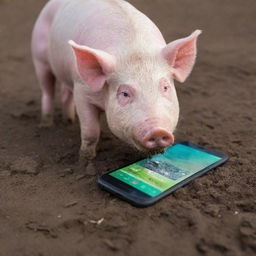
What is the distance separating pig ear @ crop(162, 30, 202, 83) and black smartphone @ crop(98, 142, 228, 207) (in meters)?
0.58

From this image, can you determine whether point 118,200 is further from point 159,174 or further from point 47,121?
point 47,121

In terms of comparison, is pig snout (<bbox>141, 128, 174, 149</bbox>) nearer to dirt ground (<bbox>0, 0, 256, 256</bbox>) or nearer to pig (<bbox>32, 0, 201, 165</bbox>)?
pig (<bbox>32, 0, 201, 165</bbox>)

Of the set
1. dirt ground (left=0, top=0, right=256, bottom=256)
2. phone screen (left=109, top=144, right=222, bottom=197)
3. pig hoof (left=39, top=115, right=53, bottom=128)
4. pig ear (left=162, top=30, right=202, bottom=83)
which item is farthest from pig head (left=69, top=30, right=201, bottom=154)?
pig hoof (left=39, top=115, right=53, bottom=128)

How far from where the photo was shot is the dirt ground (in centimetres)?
233

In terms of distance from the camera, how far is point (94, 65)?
9.39ft

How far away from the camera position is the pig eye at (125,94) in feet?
8.73

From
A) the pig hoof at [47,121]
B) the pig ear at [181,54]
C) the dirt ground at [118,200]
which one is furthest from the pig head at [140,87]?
the pig hoof at [47,121]

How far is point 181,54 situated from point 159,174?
86 centimetres

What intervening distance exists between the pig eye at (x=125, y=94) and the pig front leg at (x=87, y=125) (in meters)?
0.53

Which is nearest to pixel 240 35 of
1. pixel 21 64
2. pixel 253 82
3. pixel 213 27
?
pixel 213 27

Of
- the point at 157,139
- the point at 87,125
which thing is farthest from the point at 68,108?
the point at 157,139

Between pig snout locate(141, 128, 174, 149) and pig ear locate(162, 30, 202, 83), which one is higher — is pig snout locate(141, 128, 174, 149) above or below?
below

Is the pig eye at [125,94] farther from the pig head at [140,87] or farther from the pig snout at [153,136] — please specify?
the pig snout at [153,136]

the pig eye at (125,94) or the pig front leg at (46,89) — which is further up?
the pig eye at (125,94)
